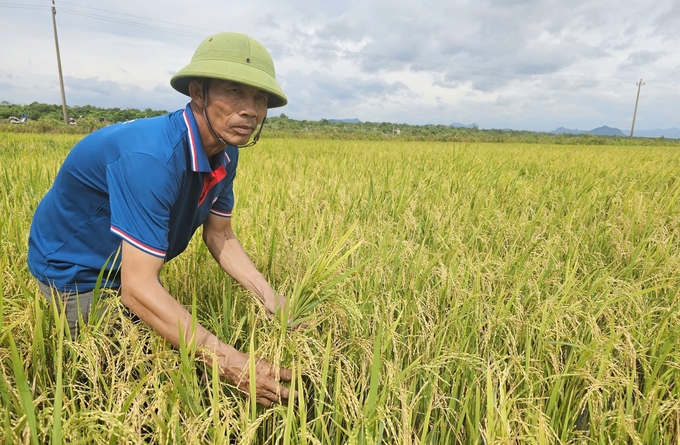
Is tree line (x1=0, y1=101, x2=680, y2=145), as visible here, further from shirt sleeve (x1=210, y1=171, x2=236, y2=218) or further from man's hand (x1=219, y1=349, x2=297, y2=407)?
man's hand (x1=219, y1=349, x2=297, y2=407)

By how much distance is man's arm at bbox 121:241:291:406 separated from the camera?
1.09m

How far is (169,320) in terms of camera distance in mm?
1092

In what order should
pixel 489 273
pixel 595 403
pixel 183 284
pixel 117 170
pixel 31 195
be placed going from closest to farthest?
pixel 117 170
pixel 595 403
pixel 489 273
pixel 183 284
pixel 31 195

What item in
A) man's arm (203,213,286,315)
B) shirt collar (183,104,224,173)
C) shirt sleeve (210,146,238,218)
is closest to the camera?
shirt collar (183,104,224,173)

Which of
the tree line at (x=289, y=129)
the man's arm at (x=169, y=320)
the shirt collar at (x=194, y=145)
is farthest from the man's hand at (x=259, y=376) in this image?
the tree line at (x=289, y=129)

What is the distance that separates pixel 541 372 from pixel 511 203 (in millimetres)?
2235

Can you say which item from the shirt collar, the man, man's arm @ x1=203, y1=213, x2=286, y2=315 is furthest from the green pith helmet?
man's arm @ x1=203, y1=213, x2=286, y2=315

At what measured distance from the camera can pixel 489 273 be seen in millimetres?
1645

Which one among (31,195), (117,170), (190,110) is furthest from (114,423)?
(31,195)

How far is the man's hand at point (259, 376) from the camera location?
3.58 ft

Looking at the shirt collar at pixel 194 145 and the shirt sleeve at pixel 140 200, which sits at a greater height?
the shirt collar at pixel 194 145

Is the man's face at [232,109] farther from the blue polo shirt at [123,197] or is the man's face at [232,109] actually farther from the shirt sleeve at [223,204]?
the shirt sleeve at [223,204]

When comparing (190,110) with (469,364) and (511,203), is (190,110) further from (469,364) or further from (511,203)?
(511,203)

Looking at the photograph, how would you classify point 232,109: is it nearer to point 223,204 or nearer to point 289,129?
point 223,204
